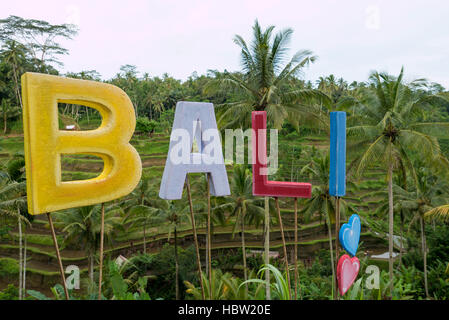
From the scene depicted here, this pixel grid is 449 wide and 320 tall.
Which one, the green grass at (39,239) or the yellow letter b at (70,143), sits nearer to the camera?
the yellow letter b at (70,143)

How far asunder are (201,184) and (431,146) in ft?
36.8

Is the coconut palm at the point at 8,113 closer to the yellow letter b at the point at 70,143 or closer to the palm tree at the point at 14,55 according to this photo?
the palm tree at the point at 14,55

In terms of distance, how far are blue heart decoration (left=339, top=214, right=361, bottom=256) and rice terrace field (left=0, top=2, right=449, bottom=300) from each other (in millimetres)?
114

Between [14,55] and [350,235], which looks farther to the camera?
[14,55]

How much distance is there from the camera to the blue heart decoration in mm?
6629

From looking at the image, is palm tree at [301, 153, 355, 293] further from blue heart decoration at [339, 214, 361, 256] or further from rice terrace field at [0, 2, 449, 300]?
blue heart decoration at [339, 214, 361, 256]

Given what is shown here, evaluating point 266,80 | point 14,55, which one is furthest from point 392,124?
point 14,55

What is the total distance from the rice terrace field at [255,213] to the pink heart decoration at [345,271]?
6cm

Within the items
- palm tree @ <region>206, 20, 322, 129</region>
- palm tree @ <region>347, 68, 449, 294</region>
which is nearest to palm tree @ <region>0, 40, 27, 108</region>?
palm tree @ <region>206, 20, 322, 129</region>

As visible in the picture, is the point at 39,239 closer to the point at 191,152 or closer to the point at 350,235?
the point at 191,152

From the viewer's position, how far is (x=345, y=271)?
21.9 feet

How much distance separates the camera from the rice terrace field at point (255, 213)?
10.8 meters

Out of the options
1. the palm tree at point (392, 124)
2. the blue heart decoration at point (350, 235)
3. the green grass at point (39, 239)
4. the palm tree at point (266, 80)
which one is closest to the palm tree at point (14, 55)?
the green grass at point (39, 239)

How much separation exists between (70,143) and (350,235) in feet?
17.7
